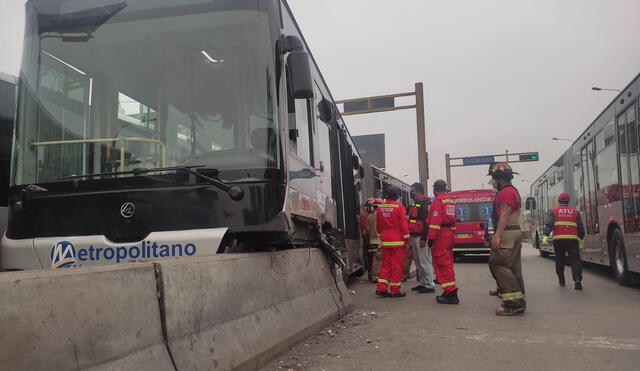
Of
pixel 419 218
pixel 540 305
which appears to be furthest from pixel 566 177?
pixel 540 305

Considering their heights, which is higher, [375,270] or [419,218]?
[419,218]

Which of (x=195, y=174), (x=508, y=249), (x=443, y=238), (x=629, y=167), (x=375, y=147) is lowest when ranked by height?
(x=508, y=249)

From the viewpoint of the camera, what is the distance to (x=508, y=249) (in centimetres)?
634

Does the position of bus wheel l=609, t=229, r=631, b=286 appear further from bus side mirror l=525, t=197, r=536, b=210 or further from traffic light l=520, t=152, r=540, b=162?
traffic light l=520, t=152, r=540, b=162

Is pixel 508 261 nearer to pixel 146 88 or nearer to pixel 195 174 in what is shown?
pixel 195 174

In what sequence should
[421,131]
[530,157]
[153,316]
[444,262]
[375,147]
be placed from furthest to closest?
[375,147] < [530,157] < [421,131] < [444,262] < [153,316]

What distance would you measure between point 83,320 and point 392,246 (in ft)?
20.0

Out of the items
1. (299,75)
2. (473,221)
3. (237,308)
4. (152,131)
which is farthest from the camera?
(473,221)

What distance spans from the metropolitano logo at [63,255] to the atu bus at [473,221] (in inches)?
540

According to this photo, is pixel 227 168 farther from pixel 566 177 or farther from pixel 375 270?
pixel 566 177

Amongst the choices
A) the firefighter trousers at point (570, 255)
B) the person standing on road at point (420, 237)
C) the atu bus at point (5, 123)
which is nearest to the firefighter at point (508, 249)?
the person standing on road at point (420, 237)

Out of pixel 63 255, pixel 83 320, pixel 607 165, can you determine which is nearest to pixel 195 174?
pixel 63 255

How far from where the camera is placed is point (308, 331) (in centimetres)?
447

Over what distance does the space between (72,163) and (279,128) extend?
1.69m
